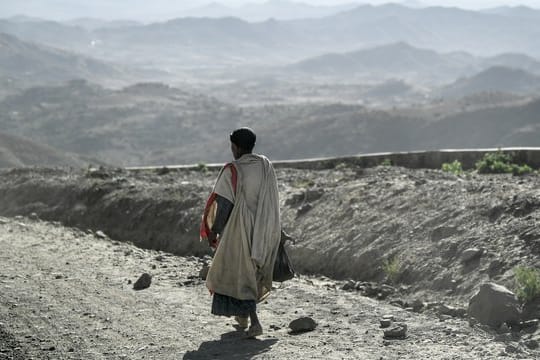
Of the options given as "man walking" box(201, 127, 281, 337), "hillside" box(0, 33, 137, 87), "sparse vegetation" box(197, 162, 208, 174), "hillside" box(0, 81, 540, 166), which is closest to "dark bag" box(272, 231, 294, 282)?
"man walking" box(201, 127, 281, 337)

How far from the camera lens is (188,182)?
13039 millimetres

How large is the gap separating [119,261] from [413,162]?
6.73 meters

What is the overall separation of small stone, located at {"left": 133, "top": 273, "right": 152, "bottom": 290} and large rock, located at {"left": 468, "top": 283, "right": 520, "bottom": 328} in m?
2.88

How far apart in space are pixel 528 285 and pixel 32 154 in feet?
147

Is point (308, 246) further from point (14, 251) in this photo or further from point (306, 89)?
point (306, 89)

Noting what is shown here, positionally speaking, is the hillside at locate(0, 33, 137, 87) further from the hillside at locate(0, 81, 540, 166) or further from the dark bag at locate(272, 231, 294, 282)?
the dark bag at locate(272, 231, 294, 282)

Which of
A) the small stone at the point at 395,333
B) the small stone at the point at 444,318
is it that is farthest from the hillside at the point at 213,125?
the small stone at the point at 395,333

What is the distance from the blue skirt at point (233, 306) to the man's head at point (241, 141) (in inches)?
37.6

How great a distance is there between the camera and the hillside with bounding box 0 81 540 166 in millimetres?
72688

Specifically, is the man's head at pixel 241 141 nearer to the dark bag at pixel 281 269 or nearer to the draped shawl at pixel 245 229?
the draped shawl at pixel 245 229

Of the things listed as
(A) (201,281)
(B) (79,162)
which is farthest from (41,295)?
(B) (79,162)

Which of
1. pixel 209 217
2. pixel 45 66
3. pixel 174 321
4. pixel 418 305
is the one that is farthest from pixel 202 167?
pixel 45 66

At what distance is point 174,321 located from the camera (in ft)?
22.4

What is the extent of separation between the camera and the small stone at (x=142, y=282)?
26.6ft
